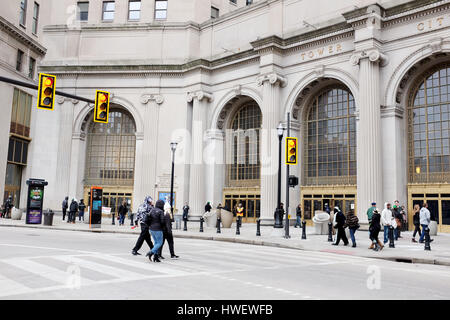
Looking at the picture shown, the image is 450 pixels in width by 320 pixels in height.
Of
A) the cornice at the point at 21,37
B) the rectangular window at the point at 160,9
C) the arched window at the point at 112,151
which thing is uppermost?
the rectangular window at the point at 160,9

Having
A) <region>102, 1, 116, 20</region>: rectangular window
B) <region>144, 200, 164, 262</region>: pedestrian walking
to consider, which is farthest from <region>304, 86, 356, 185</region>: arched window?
<region>102, 1, 116, 20</region>: rectangular window

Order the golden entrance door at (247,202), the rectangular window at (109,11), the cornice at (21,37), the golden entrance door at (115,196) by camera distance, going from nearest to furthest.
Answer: the golden entrance door at (247,202), the cornice at (21,37), the golden entrance door at (115,196), the rectangular window at (109,11)

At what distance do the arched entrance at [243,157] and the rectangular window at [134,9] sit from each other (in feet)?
45.4

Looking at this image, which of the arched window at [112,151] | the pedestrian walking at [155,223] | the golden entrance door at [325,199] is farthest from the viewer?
the arched window at [112,151]

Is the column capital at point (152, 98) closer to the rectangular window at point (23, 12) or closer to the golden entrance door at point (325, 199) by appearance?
the rectangular window at point (23, 12)

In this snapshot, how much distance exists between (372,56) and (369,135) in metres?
4.82

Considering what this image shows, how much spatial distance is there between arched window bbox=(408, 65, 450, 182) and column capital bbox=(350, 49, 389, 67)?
2.60m

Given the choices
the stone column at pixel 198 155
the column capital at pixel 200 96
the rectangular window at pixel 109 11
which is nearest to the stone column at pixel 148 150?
the column capital at pixel 200 96

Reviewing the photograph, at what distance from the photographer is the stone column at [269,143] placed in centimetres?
3081

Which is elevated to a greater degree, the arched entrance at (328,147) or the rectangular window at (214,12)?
the rectangular window at (214,12)

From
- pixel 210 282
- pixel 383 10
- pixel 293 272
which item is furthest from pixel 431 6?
pixel 210 282

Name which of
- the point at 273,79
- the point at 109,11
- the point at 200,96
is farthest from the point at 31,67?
the point at 273,79

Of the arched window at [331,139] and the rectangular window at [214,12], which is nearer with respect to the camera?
the arched window at [331,139]

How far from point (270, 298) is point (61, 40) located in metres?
40.7
